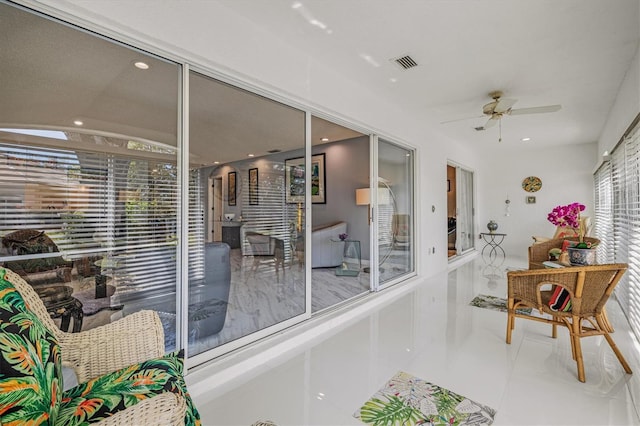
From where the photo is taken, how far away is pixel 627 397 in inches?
72.5

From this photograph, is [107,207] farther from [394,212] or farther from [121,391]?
[394,212]

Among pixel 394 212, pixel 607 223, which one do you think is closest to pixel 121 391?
pixel 394 212

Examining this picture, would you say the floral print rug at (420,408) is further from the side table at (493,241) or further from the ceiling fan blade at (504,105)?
the side table at (493,241)

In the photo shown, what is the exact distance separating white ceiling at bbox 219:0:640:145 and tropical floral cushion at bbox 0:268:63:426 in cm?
222

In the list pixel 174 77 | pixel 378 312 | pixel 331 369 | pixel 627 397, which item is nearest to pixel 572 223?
pixel 627 397

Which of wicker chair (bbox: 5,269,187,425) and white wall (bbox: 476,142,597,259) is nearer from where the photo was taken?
wicker chair (bbox: 5,269,187,425)

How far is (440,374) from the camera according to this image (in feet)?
6.91

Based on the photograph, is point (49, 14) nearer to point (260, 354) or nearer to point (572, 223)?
point (260, 354)

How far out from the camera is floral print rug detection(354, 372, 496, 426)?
5.43 feet

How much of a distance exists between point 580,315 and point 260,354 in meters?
2.36

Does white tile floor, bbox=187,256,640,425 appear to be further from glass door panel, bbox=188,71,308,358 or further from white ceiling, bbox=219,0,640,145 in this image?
white ceiling, bbox=219,0,640,145

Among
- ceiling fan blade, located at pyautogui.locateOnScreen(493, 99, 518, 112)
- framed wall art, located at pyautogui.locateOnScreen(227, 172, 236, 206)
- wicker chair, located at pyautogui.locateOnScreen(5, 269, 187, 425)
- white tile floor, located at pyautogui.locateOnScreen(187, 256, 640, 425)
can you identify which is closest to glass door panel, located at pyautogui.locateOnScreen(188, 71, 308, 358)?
framed wall art, located at pyautogui.locateOnScreen(227, 172, 236, 206)

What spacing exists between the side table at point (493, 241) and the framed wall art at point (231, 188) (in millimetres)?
7169

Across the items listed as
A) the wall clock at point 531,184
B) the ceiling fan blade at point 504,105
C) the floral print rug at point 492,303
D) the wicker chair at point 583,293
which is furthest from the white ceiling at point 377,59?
the wall clock at point 531,184
